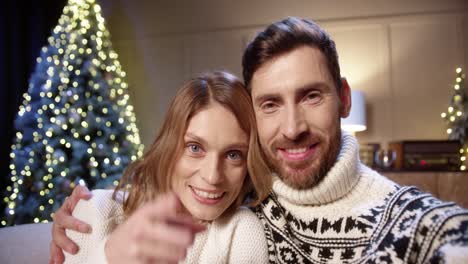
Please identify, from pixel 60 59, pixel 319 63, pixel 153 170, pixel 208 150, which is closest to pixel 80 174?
pixel 60 59

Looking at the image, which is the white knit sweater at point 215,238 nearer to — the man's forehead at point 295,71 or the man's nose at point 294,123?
the man's nose at point 294,123

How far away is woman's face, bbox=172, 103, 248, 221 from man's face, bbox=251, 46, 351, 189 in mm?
112

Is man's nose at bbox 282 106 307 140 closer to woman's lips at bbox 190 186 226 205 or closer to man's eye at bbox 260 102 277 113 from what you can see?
man's eye at bbox 260 102 277 113

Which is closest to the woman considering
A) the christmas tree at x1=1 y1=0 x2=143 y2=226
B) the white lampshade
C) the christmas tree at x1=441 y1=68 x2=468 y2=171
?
the christmas tree at x1=1 y1=0 x2=143 y2=226

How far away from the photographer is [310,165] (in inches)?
44.1

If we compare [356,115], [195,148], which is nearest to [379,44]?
[356,115]

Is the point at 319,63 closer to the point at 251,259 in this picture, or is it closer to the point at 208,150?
the point at 208,150

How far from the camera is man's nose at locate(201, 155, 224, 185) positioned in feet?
3.48

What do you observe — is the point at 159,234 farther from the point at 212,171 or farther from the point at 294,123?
the point at 294,123

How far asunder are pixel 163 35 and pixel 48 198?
2.56 m

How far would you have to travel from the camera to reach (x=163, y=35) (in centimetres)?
473

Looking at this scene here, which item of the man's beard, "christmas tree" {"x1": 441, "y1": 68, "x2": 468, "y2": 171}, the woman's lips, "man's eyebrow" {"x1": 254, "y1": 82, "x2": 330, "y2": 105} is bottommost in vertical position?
"christmas tree" {"x1": 441, "y1": 68, "x2": 468, "y2": 171}

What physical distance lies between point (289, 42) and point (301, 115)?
0.78 feet

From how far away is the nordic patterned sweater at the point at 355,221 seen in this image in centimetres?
89
